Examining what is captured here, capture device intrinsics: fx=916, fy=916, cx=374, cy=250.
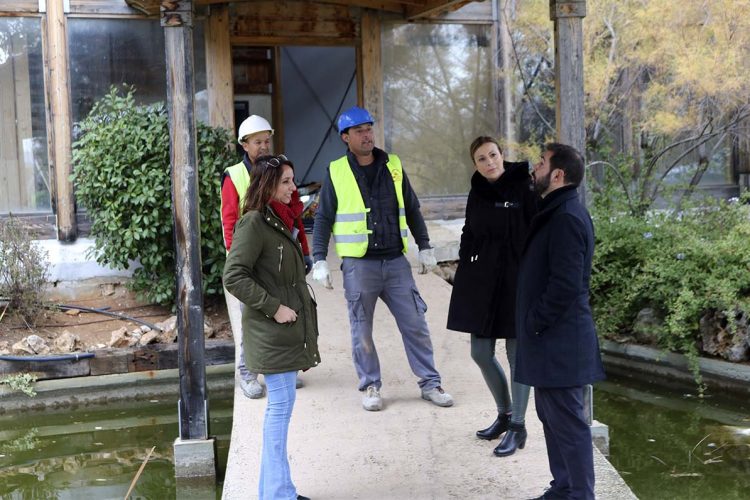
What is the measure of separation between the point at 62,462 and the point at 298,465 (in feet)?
7.88

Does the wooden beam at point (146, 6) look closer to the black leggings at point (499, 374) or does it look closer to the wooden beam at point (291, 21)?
the wooden beam at point (291, 21)

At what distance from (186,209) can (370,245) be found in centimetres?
123

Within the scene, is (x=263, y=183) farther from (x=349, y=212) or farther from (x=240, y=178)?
(x=240, y=178)

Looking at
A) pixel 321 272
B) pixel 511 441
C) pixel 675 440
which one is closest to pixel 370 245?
pixel 321 272

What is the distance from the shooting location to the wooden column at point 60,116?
31.2ft

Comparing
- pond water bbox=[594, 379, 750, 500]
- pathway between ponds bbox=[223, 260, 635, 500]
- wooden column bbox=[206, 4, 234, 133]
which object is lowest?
pond water bbox=[594, 379, 750, 500]

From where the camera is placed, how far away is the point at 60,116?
31.4 ft

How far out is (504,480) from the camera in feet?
14.5

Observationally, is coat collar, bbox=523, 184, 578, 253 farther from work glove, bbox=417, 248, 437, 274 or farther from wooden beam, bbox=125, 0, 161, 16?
wooden beam, bbox=125, 0, 161, 16

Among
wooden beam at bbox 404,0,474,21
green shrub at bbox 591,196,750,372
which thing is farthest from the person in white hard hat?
wooden beam at bbox 404,0,474,21

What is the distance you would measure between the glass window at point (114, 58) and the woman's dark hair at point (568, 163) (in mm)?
6617

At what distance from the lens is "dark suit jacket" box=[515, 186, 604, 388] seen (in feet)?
12.4

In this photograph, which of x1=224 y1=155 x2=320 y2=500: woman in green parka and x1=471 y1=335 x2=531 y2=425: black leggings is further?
x1=471 y1=335 x2=531 y2=425: black leggings

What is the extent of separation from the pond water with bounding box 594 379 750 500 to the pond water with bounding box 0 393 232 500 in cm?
272
